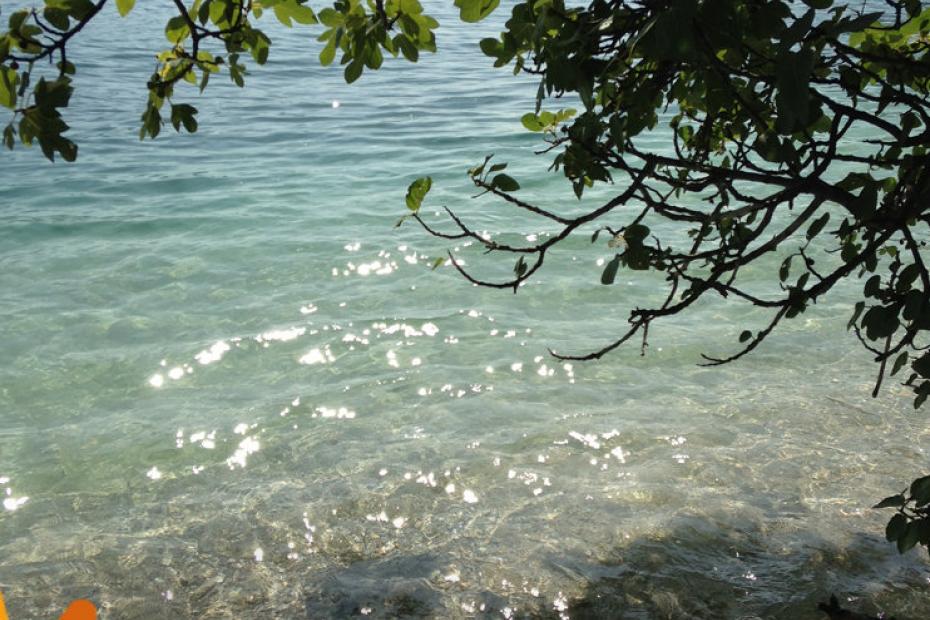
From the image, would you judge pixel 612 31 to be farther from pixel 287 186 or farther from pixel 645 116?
pixel 287 186

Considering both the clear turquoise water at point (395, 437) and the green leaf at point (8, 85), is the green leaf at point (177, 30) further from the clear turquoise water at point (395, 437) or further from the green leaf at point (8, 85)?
the clear turquoise water at point (395, 437)

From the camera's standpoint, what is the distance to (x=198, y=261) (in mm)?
8117

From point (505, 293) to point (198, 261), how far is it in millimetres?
2665

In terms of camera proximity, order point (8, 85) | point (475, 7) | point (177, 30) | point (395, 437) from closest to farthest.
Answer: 1. point (8, 85)
2. point (475, 7)
3. point (177, 30)
4. point (395, 437)

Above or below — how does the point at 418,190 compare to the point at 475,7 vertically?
below

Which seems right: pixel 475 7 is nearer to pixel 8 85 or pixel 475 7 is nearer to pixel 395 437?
pixel 8 85

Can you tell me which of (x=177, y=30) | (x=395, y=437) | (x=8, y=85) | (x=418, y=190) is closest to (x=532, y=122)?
(x=418, y=190)

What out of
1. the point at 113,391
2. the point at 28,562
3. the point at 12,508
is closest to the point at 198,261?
the point at 113,391

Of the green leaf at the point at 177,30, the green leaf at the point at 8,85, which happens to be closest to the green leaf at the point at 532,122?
the green leaf at the point at 177,30

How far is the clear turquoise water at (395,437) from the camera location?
157 inches

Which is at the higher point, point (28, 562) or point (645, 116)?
point (645, 116)

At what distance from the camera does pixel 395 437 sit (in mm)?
5242

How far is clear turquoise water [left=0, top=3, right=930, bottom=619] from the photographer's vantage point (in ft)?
13.1

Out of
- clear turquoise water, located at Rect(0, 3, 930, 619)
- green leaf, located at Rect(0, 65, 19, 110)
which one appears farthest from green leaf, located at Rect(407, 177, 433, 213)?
clear turquoise water, located at Rect(0, 3, 930, 619)
